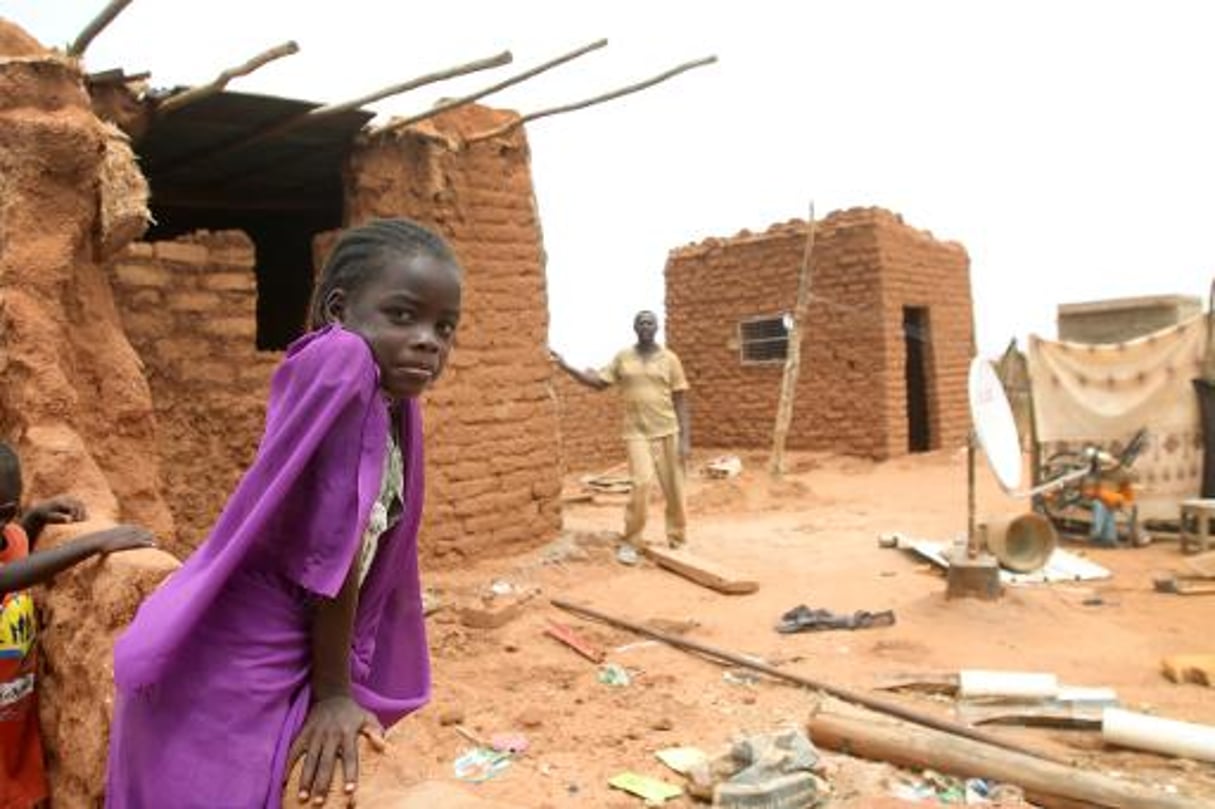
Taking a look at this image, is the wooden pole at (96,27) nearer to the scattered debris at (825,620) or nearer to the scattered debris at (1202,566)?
the scattered debris at (825,620)

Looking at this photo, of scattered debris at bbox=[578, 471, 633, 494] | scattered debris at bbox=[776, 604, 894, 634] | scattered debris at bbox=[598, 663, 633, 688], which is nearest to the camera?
scattered debris at bbox=[598, 663, 633, 688]

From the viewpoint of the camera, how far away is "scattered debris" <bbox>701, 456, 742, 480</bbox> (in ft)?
45.2

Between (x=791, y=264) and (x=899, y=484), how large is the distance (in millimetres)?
3808

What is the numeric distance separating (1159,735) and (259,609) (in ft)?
13.3

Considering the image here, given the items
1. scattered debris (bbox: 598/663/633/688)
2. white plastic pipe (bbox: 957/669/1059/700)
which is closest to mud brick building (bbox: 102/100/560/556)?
scattered debris (bbox: 598/663/633/688)

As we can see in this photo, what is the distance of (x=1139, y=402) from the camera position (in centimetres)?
972

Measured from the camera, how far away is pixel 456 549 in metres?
6.89

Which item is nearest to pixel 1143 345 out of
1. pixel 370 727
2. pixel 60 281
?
pixel 60 281

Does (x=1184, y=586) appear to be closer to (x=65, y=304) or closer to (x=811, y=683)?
(x=811, y=683)

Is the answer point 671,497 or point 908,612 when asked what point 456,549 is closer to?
point 671,497

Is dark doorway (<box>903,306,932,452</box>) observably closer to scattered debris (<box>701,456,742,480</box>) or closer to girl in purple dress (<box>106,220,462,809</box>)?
scattered debris (<box>701,456,742,480</box>)

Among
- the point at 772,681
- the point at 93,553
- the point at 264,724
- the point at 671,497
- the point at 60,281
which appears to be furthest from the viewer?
the point at 671,497

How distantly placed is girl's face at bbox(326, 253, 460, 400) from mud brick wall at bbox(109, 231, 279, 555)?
4713 mm

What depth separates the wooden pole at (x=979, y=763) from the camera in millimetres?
3445
